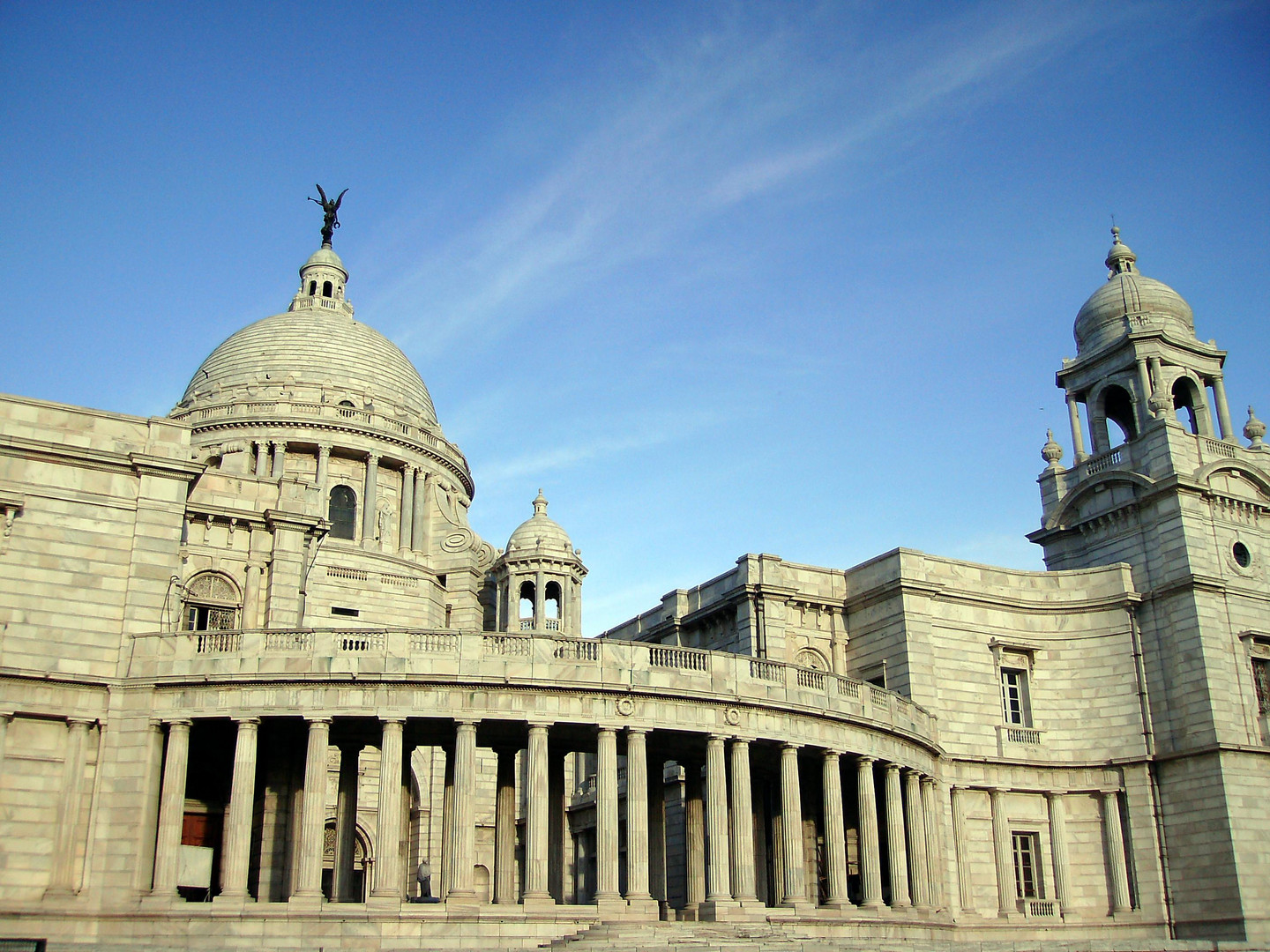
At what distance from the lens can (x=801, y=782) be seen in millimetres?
46656

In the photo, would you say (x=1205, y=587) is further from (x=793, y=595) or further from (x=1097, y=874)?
(x=793, y=595)

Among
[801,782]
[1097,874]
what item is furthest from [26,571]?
[1097,874]

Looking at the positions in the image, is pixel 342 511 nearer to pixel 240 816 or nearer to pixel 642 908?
pixel 240 816

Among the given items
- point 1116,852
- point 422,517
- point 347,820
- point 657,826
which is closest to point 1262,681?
point 1116,852

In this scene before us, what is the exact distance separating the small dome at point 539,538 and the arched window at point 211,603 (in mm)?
23905

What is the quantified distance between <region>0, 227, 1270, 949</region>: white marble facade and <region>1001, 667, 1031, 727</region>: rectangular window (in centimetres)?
13

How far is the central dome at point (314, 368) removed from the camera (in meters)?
73.1

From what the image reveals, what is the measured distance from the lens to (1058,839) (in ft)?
169

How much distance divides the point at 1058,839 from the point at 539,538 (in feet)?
92.8

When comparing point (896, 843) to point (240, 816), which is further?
point (896, 843)

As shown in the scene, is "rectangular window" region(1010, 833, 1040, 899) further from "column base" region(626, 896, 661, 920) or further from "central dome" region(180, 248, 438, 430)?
"central dome" region(180, 248, 438, 430)

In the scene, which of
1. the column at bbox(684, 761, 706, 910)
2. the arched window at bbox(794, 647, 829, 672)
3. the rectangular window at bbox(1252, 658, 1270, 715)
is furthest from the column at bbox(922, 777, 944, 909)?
the rectangular window at bbox(1252, 658, 1270, 715)

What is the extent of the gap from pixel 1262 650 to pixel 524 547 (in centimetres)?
3392

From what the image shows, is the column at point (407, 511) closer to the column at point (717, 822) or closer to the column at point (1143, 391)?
the column at point (717, 822)
